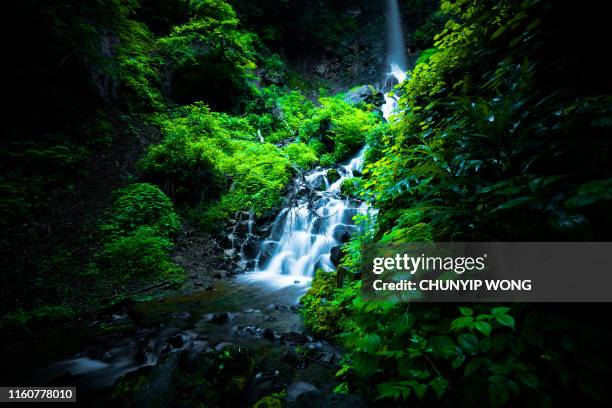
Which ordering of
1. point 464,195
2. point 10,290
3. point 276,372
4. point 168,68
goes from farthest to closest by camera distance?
1. point 168,68
2. point 10,290
3. point 276,372
4. point 464,195

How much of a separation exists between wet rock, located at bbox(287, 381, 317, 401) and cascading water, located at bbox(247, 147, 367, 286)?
4.18 m

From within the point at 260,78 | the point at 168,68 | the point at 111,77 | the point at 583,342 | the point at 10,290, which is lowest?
the point at 10,290

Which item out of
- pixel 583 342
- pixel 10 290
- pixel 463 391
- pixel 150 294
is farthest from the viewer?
pixel 150 294

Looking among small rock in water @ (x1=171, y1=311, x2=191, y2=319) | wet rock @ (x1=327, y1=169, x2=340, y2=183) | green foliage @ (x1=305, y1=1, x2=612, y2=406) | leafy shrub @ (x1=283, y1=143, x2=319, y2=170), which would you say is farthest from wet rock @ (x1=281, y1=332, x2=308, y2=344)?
leafy shrub @ (x1=283, y1=143, x2=319, y2=170)

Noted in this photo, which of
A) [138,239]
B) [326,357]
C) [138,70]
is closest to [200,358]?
[326,357]

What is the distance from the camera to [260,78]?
1995 cm

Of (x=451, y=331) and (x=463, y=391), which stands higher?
(x=451, y=331)

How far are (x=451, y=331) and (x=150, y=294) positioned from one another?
585cm

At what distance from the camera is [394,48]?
26.1 m

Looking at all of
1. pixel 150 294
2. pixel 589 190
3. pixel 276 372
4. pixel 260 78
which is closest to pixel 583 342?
pixel 589 190

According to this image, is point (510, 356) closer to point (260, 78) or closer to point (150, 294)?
point (150, 294)

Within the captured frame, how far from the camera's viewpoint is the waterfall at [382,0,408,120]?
2403 centimetres

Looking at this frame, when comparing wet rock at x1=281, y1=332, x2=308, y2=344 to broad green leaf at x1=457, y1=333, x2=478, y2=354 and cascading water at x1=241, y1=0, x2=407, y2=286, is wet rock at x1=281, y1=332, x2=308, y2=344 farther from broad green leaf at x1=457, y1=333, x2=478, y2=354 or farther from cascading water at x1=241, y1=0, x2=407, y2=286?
cascading water at x1=241, y1=0, x2=407, y2=286

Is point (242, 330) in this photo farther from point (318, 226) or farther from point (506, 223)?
point (318, 226)
